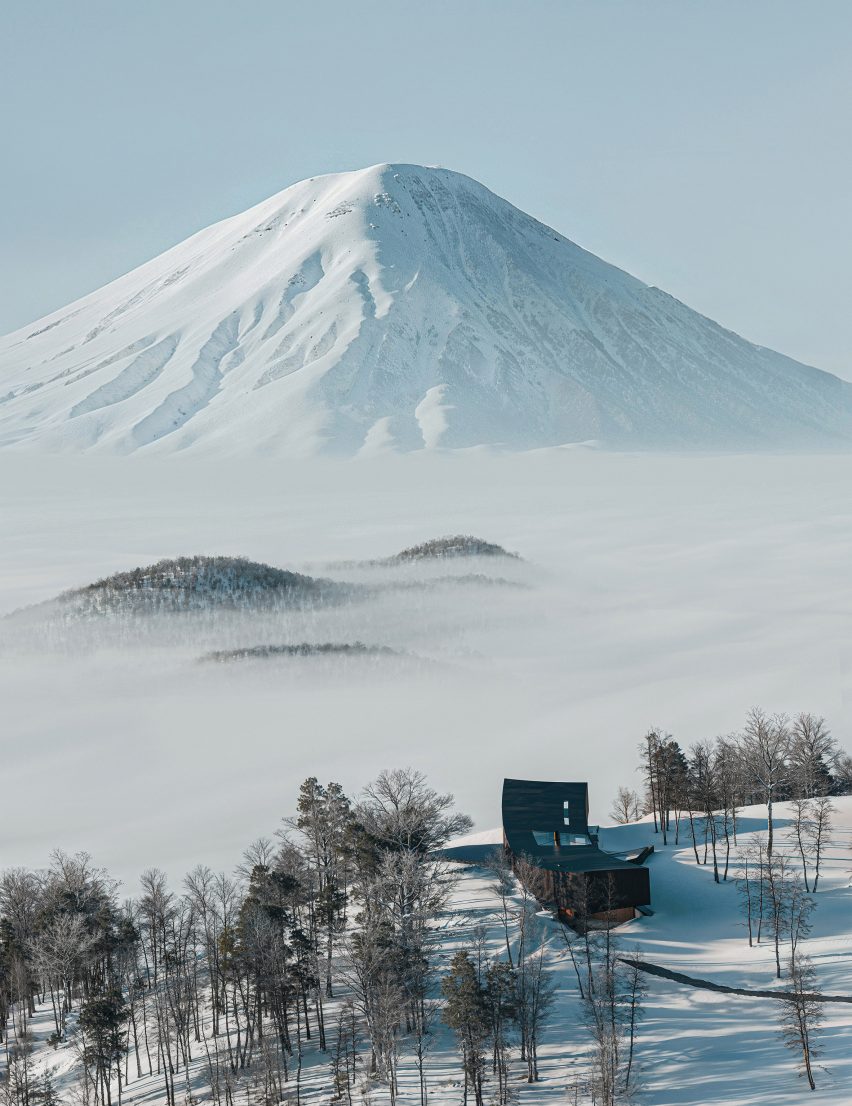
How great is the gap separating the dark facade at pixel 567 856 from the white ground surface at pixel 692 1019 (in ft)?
6.12

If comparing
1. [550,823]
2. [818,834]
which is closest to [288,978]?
[550,823]

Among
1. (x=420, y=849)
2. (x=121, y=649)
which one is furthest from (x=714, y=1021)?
(x=121, y=649)

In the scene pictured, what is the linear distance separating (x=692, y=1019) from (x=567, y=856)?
1752 centimetres

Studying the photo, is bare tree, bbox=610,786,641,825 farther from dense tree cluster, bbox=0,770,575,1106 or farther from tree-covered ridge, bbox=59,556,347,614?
tree-covered ridge, bbox=59,556,347,614

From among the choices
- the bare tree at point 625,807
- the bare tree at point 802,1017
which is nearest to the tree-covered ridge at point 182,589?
the bare tree at point 625,807

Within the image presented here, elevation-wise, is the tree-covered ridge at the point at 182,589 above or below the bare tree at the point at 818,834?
above

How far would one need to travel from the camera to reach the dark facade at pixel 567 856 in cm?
6412

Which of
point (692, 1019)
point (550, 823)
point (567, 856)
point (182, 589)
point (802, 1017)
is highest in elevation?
point (182, 589)


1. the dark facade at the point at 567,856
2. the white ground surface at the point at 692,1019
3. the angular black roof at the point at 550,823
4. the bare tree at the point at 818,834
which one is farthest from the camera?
the angular black roof at the point at 550,823

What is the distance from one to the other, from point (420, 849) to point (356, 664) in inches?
5211

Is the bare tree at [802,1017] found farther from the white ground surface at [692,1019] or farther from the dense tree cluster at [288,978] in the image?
the dense tree cluster at [288,978]

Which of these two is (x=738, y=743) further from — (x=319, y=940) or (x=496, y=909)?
(x=319, y=940)

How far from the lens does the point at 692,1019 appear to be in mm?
52719

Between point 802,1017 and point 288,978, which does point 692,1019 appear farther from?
point 288,978
